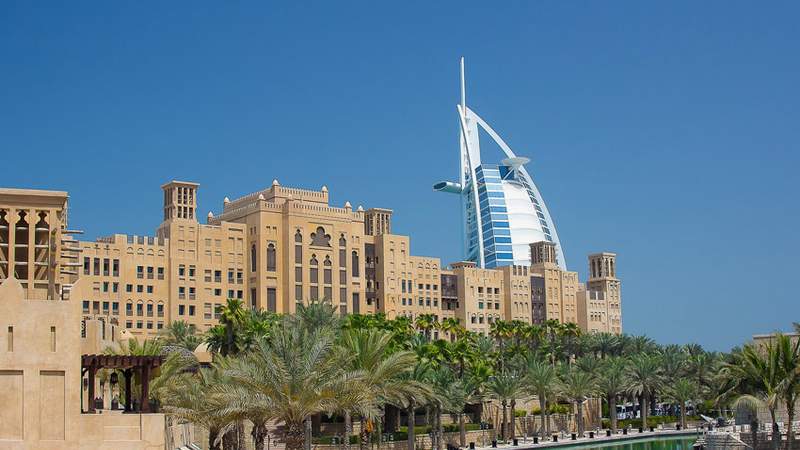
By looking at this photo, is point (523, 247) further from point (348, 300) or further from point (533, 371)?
point (533, 371)

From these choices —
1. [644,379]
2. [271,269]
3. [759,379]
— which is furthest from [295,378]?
[271,269]

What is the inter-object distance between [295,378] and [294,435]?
2814mm

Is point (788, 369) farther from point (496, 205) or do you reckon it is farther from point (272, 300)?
point (496, 205)

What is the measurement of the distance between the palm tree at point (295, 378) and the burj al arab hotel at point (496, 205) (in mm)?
124208

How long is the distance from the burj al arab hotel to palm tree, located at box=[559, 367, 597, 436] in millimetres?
78452

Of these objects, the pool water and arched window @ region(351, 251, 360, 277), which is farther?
arched window @ region(351, 251, 360, 277)

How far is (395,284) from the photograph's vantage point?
4754 inches

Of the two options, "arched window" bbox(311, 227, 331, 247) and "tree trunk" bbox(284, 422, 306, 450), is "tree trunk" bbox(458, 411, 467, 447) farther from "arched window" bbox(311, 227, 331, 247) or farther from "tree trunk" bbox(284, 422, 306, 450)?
"arched window" bbox(311, 227, 331, 247)

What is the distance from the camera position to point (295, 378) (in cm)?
3966

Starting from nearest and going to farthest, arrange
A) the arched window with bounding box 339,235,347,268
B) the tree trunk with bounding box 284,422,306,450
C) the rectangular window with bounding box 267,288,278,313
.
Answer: the tree trunk with bounding box 284,422,306,450 → the rectangular window with bounding box 267,288,278,313 → the arched window with bounding box 339,235,347,268

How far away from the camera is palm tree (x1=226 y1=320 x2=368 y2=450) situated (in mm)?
39719

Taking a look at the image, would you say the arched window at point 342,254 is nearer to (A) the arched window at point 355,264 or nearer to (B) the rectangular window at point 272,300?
(A) the arched window at point 355,264

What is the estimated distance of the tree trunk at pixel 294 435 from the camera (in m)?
41.1

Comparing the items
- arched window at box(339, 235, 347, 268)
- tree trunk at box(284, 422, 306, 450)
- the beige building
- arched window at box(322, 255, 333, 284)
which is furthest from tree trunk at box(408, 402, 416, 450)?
arched window at box(339, 235, 347, 268)
